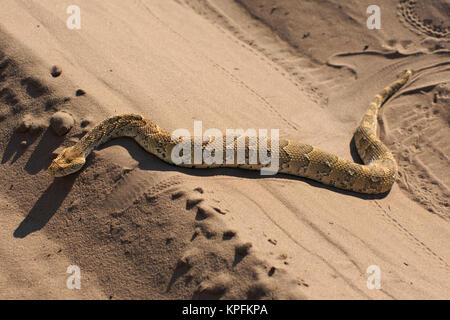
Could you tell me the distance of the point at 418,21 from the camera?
41.7ft

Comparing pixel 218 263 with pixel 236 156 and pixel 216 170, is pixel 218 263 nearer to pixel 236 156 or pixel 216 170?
pixel 216 170

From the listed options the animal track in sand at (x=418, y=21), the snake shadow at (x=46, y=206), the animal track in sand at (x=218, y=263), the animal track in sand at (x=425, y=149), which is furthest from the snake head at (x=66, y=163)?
the animal track in sand at (x=418, y=21)

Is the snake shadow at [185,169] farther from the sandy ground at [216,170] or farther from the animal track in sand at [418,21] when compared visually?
the animal track in sand at [418,21]

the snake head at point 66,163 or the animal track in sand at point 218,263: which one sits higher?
the snake head at point 66,163

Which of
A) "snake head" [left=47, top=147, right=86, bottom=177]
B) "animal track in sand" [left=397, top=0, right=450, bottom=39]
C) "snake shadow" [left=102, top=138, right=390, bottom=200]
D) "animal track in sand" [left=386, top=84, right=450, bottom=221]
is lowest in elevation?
"snake head" [left=47, top=147, right=86, bottom=177]

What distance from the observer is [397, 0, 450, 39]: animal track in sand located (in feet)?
40.5

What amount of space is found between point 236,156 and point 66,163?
3038 mm

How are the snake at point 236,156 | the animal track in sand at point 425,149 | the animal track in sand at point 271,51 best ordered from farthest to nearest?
the animal track in sand at point 271,51 → the animal track in sand at point 425,149 → the snake at point 236,156

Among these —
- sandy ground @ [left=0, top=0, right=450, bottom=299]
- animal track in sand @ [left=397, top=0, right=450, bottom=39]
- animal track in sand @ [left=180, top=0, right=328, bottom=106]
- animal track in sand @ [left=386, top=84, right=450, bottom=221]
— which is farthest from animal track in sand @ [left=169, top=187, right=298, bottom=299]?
animal track in sand @ [left=397, top=0, right=450, bottom=39]

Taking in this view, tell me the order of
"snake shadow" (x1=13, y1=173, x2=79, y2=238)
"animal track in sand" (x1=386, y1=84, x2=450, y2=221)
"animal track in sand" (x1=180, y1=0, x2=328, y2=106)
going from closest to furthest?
1. "snake shadow" (x1=13, y1=173, x2=79, y2=238)
2. "animal track in sand" (x1=386, y1=84, x2=450, y2=221)
3. "animal track in sand" (x1=180, y1=0, x2=328, y2=106)

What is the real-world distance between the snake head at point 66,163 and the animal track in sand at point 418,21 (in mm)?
10906

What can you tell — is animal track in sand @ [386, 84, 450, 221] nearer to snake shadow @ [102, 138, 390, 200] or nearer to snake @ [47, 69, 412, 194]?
snake @ [47, 69, 412, 194]

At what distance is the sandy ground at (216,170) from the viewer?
5.91 metres

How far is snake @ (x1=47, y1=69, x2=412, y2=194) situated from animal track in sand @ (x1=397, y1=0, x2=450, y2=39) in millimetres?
5919
